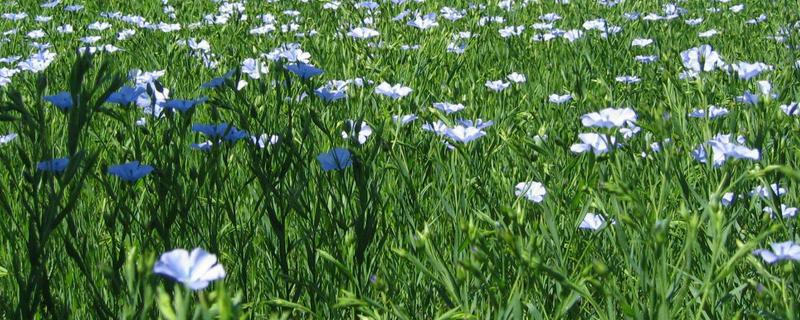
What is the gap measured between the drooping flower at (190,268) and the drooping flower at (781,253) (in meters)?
0.75

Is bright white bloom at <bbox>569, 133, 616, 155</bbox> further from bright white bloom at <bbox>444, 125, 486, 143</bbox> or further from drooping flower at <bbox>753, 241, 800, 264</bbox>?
drooping flower at <bbox>753, 241, 800, 264</bbox>

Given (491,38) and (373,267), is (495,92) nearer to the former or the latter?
(491,38)

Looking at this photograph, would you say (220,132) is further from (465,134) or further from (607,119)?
(607,119)

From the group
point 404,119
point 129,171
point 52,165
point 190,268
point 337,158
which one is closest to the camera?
point 190,268

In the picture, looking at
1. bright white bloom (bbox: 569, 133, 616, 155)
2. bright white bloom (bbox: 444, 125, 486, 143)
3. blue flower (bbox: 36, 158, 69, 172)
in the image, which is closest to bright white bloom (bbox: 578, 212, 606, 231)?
bright white bloom (bbox: 569, 133, 616, 155)

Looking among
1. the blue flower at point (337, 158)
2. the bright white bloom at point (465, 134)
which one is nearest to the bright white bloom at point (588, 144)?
the bright white bloom at point (465, 134)

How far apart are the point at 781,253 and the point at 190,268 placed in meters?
0.82

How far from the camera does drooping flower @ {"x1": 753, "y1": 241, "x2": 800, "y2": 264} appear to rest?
4.05 feet

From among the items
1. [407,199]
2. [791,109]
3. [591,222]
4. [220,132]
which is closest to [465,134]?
[407,199]

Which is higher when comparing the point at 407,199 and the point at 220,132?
the point at 220,132

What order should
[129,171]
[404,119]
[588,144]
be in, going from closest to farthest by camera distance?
[129,171]
[588,144]
[404,119]

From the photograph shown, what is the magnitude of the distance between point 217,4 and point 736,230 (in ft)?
15.3

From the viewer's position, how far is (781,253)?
1265mm

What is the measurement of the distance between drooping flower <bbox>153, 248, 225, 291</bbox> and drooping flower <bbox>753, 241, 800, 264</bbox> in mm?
746
